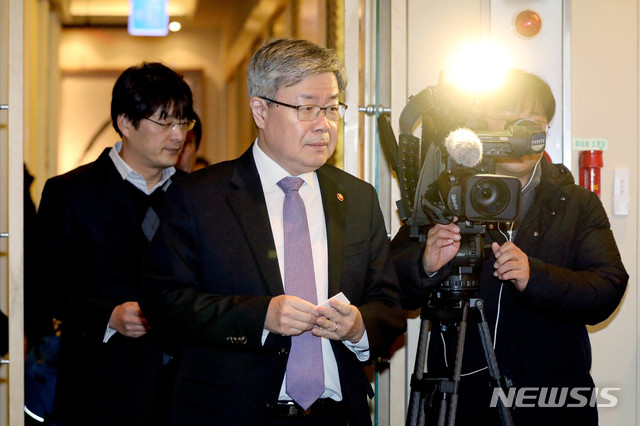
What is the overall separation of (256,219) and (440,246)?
22.9 inches

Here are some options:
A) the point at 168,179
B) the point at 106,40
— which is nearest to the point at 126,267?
the point at 168,179

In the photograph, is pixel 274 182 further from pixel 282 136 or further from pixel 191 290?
pixel 191 290

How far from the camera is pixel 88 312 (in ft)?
7.39

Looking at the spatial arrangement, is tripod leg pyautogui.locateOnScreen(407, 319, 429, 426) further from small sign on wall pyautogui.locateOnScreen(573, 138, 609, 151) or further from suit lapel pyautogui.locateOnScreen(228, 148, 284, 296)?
small sign on wall pyautogui.locateOnScreen(573, 138, 609, 151)

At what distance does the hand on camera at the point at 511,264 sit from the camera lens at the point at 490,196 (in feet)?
0.60

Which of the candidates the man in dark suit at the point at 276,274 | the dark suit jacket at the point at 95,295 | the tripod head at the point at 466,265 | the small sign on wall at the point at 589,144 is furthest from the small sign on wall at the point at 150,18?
the tripod head at the point at 466,265

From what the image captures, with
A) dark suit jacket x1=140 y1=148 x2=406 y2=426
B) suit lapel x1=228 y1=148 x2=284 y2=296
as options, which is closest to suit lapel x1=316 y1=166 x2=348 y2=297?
dark suit jacket x1=140 y1=148 x2=406 y2=426

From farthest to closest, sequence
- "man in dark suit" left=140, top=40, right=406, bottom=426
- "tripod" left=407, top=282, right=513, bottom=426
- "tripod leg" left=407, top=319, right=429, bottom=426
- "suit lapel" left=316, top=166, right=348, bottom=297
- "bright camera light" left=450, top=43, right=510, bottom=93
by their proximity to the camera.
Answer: "bright camera light" left=450, top=43, right=510, bottom=93, "tripod leg" left=407, top=319, right=429, bottom=426, "tripod" left=407, top=282, right=513, bottom=426, "suit lapel" left=316, top=166, right=348, bottom=297, "man in dark suit" left=140, top=40, right=406, bottom=426

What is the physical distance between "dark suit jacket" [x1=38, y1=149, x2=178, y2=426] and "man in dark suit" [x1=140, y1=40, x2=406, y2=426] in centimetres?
59

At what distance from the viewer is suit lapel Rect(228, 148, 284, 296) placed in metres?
1.74

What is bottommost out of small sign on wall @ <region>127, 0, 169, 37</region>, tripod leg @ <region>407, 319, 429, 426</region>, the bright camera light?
tripod leg @ <region>407, 319, 429, 426</region>

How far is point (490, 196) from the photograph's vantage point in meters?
1.96

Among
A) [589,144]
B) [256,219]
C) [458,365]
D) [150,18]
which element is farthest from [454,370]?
[150,18]

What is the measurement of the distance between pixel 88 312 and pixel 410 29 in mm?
1700
